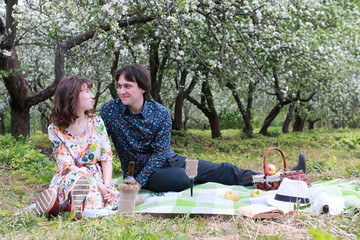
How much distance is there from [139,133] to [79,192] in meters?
1.10

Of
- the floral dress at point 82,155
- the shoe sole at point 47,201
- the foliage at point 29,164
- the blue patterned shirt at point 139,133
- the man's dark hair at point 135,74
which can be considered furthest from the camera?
the foliage at point 29,164

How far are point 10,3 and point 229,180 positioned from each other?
5.11m

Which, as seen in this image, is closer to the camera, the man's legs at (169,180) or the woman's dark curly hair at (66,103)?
the woman's dark curly hair at (66,103)

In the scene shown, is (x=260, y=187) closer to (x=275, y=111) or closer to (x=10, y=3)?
(x=10, y=3)

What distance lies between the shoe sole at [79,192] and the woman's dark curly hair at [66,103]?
0.63 m

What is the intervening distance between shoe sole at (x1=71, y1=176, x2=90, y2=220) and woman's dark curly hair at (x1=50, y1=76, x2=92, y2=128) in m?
0.63

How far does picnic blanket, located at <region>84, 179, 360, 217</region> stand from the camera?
10.1 feet

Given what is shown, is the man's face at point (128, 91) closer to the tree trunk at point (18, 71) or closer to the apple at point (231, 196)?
the apple at point (231, 196)

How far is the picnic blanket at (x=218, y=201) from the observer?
309 cm

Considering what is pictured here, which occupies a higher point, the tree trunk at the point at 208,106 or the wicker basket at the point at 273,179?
the tree trunk at the point at 208,106

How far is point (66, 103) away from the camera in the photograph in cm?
350

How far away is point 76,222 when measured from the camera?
113 inches

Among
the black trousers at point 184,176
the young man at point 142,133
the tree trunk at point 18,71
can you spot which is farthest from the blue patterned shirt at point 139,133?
the tree trunk at point 18,71

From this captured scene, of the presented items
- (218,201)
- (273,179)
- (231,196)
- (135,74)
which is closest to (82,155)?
(135,74)
